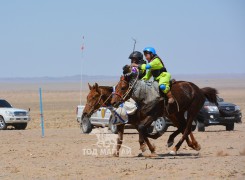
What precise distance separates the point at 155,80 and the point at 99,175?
13.6 ft

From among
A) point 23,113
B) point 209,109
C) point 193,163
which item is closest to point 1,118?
point 23,113

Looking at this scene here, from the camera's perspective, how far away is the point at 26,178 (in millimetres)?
14133

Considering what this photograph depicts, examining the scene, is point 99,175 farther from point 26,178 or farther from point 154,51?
point 154,51

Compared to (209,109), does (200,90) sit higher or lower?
higher

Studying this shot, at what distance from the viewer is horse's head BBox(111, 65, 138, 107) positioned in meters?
17.2

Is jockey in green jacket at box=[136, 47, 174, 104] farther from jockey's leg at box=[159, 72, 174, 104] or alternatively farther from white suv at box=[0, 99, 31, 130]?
white suv at box=[0, 99, 31, 130]

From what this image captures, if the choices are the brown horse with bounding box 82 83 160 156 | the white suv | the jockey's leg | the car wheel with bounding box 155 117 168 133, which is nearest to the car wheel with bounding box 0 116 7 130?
the white suv

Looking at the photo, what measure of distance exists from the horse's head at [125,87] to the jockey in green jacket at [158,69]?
30cm

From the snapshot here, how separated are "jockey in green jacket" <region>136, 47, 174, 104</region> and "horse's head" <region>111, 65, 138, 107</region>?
0.30 m

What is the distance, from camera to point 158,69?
57.9 feet

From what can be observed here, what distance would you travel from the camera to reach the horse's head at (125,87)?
17.2 metres

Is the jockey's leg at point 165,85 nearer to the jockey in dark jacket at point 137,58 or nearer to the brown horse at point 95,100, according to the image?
the jockey in dark jacket at point 137,58

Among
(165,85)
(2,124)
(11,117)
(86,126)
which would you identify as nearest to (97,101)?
(165,85)

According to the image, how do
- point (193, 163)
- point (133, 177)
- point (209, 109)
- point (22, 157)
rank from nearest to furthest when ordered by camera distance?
point (133, 177), point (193, 163), point (22, 157), point (209, 109)
